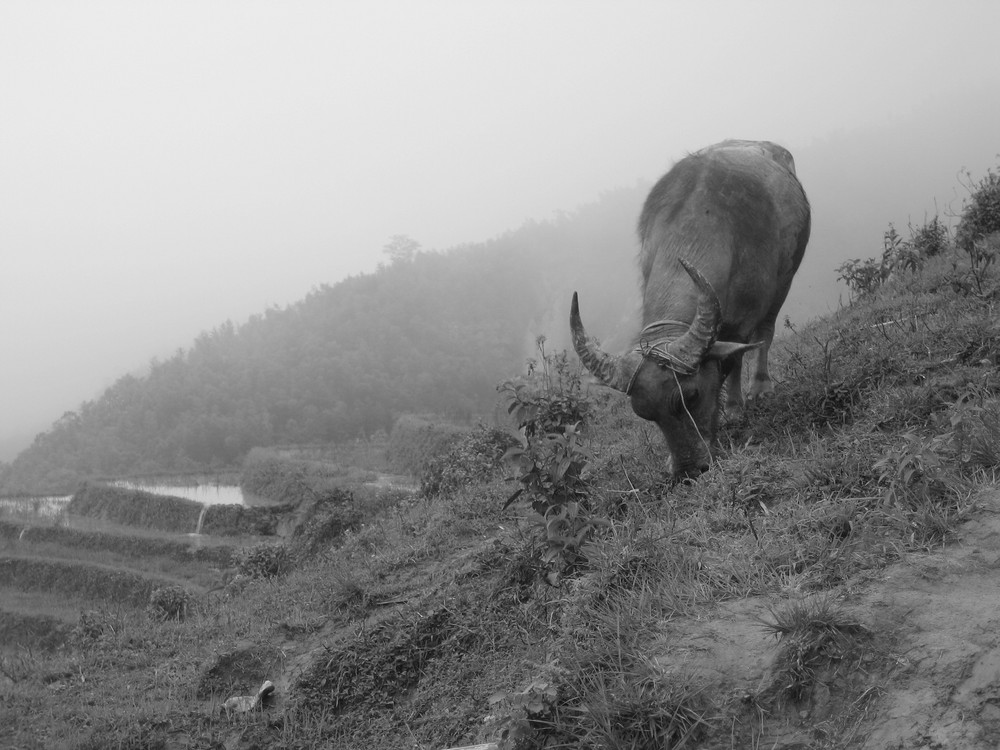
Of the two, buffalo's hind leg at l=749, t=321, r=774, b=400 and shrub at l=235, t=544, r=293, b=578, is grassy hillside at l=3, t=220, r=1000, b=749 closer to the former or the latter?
buffalo's hind leg at l=749, t=321, r=774, b=400

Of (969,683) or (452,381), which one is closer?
(969,683)

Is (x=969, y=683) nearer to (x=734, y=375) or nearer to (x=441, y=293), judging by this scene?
(x=734, y=375)

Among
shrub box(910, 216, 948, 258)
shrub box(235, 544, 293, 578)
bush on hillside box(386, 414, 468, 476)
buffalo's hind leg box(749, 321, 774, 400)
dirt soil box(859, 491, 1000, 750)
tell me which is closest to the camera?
dirt soil box(859, 491, 1000, 750)

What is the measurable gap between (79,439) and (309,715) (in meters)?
34.6

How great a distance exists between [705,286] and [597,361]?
0.83m

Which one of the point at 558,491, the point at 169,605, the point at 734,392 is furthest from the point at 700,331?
the point at 169,605

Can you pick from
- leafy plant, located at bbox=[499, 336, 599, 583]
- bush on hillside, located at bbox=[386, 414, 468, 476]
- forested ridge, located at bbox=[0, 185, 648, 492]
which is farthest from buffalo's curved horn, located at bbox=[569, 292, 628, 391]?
forested ridge, located at bbox=[0, 185, 648, 492]

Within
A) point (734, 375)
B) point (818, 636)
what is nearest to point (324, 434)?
point (734, 375)

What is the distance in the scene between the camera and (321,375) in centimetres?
3428

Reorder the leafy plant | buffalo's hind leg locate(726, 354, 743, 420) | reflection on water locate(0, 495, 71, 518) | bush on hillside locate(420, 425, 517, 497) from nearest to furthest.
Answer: the leafy plant
buffalo's hind leg locate(726, 354, 743, 420)
bush on hillside locate(420, 425, 517, 497)
reflection on water locate(0, 495, 71, 518)

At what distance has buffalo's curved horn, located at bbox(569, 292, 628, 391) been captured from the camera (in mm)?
5279

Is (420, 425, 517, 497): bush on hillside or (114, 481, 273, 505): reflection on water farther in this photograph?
(114, 481, 273, 505): reflection on water

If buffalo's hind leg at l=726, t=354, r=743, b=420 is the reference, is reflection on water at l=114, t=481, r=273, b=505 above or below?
below

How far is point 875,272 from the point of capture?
10727 millimetres
